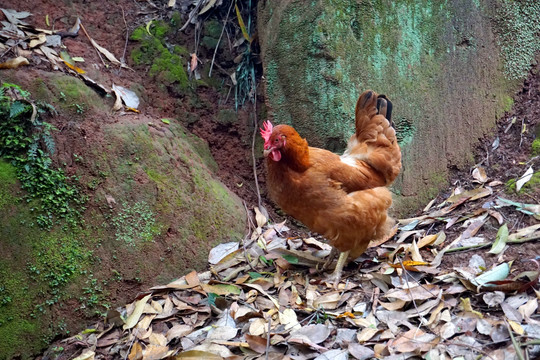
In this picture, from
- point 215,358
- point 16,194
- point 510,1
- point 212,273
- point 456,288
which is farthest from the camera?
point 510,1

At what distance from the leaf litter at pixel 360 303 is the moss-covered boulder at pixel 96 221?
219 mm

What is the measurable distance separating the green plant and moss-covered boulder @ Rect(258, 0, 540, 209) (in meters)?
2.29

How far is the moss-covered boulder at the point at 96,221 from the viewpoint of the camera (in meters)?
3.46

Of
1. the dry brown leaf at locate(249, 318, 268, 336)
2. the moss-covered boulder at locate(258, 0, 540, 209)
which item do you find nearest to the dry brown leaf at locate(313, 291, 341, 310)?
the dry brown leaf at locate(249, 318, 268, 336)

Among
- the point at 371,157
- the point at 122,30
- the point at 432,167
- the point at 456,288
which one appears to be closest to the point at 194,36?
the point at 122,30

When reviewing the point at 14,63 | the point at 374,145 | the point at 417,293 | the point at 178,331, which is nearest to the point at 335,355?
the point at 417,293

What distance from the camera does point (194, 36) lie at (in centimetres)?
541

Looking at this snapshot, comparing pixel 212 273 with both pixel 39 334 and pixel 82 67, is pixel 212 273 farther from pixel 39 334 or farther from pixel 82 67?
pixel 82 67

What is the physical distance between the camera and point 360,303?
3.52 metres

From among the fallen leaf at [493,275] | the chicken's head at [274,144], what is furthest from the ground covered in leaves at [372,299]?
the chicken's head at [274,144]

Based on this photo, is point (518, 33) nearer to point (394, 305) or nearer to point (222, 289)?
point (394, 305)

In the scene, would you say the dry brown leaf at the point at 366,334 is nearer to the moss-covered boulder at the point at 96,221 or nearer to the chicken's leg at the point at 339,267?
the chicken's leg at the point at 339,267

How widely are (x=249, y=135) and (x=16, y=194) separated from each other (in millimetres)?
2542

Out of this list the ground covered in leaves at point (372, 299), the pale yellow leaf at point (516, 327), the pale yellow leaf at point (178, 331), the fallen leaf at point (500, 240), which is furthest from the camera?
the fallen leaf at point (500, 240)
